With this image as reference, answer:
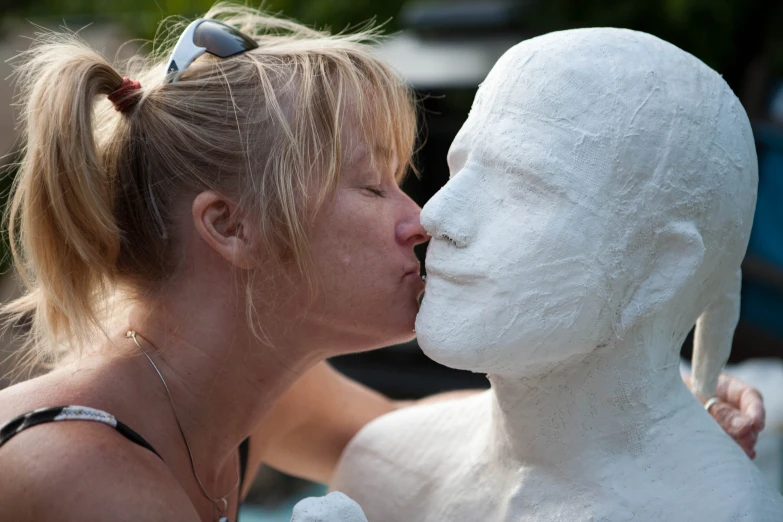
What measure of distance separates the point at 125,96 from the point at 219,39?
17 centimetres

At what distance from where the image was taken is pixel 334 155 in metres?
1.33

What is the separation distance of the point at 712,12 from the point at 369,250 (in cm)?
214

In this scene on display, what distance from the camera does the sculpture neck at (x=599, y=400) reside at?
1.23 metres

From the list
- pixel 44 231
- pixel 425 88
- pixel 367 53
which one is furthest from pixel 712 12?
pixel 44 231

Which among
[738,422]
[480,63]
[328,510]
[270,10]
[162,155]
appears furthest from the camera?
[270,10]

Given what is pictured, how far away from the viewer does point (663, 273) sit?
119 centimetres

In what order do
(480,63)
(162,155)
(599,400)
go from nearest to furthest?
(599,400)
(162,155)
(480,63)

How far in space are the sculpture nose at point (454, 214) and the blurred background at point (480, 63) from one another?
5.24 feet

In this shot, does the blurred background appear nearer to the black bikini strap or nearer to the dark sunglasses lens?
the dark sunglasses lens

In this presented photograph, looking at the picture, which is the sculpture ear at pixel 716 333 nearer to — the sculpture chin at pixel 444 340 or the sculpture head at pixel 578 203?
the sculpture head at pixel 578 203

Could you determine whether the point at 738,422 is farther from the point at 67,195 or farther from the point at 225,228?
the point at 67,195

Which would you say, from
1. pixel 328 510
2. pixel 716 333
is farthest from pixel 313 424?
pixel 716 333

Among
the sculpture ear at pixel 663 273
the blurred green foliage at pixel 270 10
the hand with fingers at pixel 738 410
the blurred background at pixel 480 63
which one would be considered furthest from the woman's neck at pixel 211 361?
the blurred green foliage at pixel 270 10

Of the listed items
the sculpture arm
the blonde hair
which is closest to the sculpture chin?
the blonde hair
